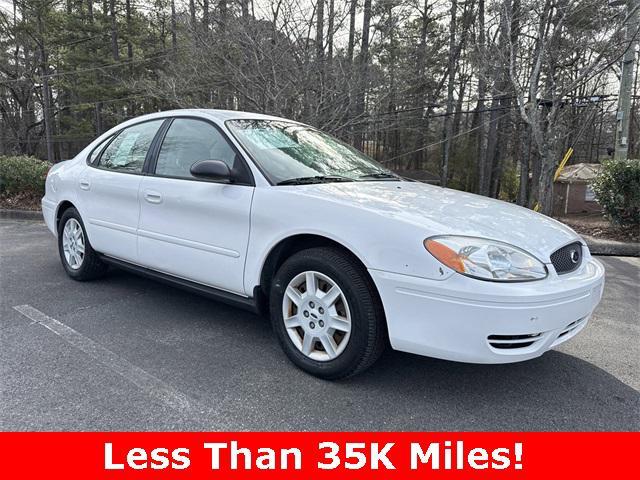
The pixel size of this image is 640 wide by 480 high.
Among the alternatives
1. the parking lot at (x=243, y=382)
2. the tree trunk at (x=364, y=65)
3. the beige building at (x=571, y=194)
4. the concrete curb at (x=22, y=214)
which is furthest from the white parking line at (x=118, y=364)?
the beige building at (x=571, y=194)

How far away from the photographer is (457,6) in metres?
16.0

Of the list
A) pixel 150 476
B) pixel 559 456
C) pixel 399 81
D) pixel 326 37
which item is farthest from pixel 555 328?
pixel 399 81

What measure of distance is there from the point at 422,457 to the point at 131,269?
2743mm

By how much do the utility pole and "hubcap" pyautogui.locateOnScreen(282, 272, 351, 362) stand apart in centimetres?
805

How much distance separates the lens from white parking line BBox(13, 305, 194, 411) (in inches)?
96.7

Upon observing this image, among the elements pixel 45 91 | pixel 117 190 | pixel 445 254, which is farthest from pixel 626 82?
pixel 45 91

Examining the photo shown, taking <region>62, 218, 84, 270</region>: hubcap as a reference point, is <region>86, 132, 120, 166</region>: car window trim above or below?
above

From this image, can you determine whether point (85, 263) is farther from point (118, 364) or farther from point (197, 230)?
point (118, 364)

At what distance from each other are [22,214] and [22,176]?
1094mm

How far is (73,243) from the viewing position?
4496mm

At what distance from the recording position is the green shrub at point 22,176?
980 cm

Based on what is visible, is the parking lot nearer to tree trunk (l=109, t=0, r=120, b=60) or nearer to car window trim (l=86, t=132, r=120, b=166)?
car window trim (l=86, t=132, r=120, b=166)

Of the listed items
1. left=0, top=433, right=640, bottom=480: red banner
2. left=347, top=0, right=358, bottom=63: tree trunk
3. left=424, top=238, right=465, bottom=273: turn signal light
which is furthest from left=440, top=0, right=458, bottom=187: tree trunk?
left=0, top=433, right=640, bottom=480: red banner

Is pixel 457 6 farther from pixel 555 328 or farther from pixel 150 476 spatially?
pixel 150 476
